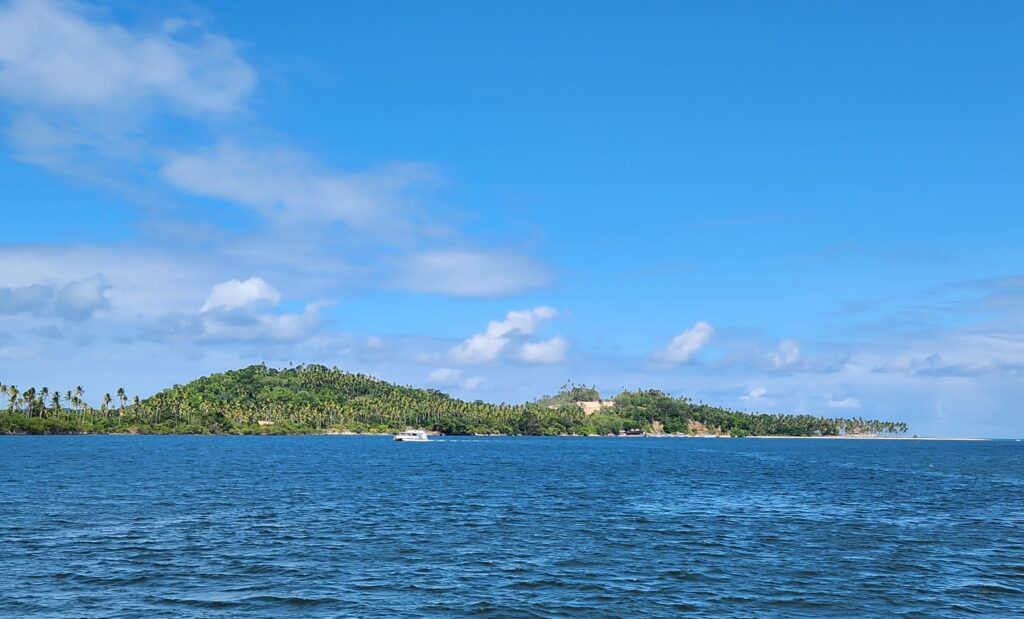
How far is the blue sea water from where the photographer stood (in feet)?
120

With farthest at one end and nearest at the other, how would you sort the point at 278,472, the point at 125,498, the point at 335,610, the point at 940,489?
the point at 278,472 < the point at 940,489 < the point at 125,498 < the point at 335,610

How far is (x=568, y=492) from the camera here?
9406 centimetres

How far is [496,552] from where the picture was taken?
49.8 metres

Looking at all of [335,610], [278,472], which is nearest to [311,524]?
[335,610]

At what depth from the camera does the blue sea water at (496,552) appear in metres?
36.5

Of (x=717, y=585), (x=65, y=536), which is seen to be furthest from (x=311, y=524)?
(x=717, y=585)

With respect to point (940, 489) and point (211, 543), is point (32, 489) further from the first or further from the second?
point (940, 489)

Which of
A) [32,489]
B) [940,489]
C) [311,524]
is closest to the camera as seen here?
[311,524]

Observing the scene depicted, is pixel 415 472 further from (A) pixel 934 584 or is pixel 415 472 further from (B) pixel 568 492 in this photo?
(A) pixel 934 584

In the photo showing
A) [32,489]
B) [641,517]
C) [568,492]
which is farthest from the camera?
[568,492]

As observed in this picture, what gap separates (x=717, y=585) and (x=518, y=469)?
105 m

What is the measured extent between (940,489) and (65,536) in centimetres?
10630

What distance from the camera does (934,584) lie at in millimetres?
41969

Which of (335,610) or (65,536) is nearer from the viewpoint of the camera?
(335,610)
